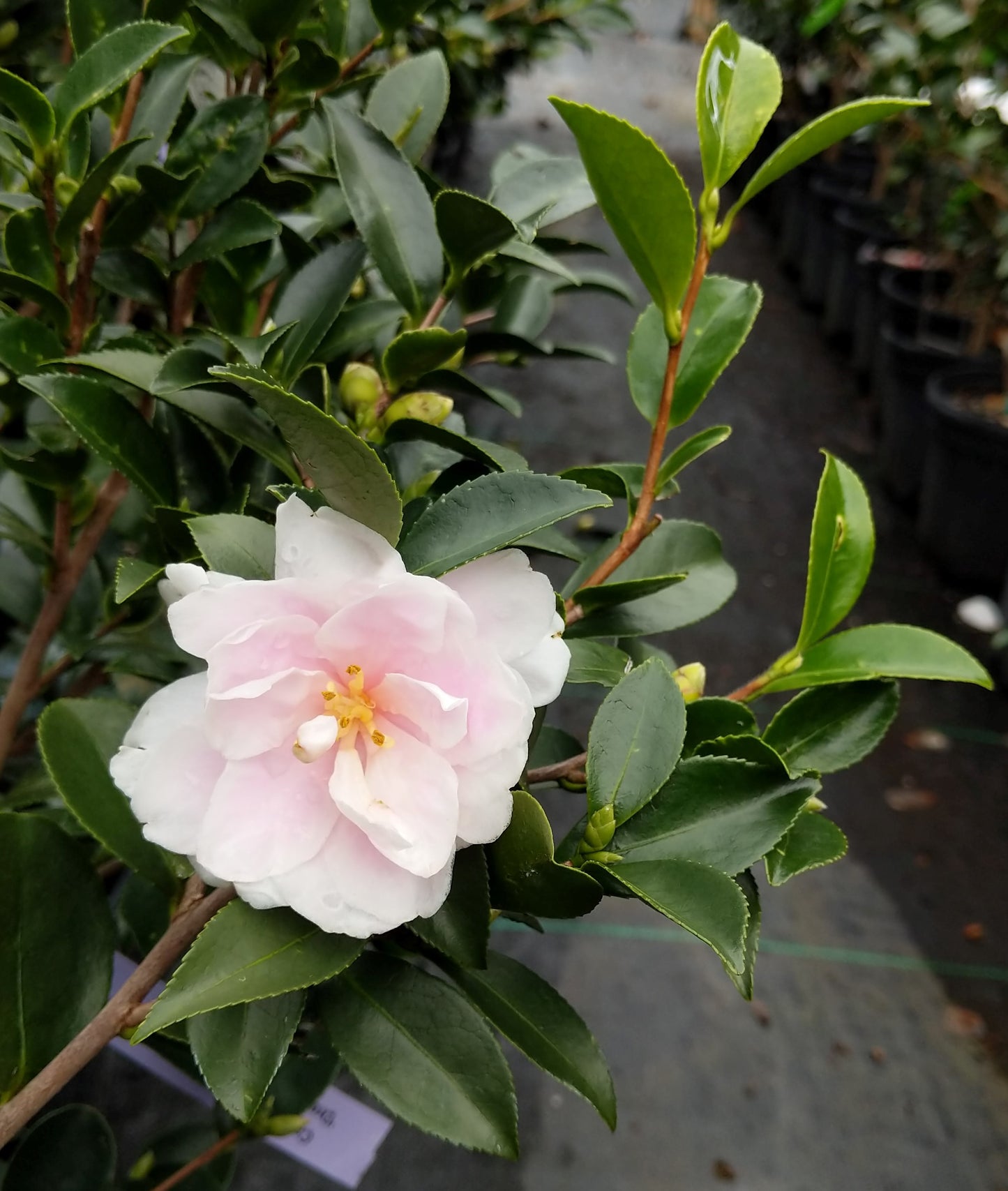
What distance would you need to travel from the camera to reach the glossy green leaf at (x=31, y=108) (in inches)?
20.8

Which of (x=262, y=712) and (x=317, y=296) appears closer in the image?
(x=262, y=712)

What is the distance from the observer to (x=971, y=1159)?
4.75ft

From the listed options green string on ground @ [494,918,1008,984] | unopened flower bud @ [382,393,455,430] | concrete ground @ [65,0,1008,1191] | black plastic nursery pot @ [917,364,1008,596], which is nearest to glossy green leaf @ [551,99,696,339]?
unopened flower bud @ [382,393,455,430]

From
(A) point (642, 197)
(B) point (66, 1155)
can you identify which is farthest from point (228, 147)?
(B) point (66, 1155)

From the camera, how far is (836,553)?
0.56 meters

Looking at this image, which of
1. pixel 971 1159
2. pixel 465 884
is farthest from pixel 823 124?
pixel 971 1159

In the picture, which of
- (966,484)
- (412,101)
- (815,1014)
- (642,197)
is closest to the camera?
(642,197)

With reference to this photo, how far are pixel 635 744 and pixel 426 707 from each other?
0.38 feet

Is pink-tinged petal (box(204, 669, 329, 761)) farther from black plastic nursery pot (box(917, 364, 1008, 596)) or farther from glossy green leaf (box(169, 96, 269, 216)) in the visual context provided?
black plastic nursery pot (box(917, 364, 1008, 596))

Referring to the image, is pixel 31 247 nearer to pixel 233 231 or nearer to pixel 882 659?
pixel 233 231

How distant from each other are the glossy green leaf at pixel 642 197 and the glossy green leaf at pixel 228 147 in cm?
25

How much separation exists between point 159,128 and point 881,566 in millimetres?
2424

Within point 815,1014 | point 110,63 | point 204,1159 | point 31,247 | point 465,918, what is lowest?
point 815,1014

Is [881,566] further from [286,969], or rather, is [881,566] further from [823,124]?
[286,969]
